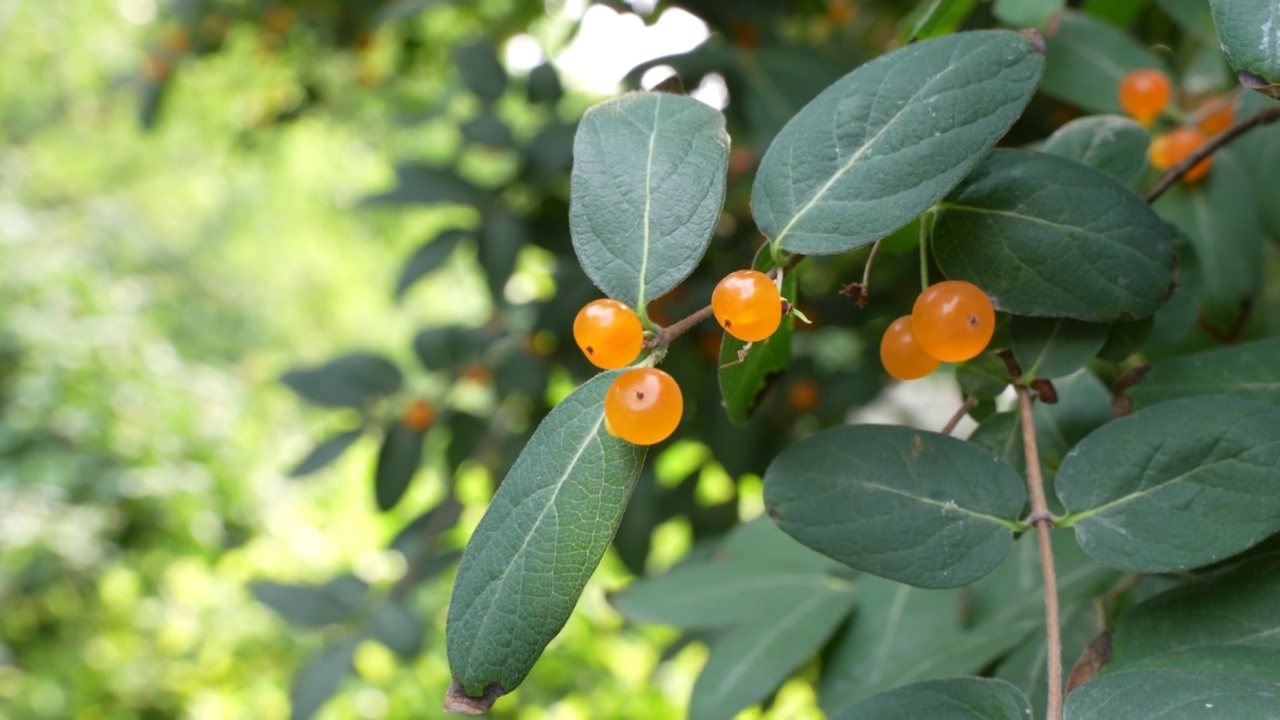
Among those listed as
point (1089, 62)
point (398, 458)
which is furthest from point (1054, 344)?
point (398, 458)

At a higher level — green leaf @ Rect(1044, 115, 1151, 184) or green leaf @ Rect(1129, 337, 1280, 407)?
green leaf @ Rect(1044, 115, 1151, 184)

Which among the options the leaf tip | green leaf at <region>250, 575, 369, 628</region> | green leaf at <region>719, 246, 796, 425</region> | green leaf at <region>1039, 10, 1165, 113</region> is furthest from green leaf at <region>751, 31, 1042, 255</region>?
green leaf at <region>250, 575, 369, 628</region>

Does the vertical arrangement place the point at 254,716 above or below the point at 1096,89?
below

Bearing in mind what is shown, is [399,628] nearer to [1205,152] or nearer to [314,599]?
[314,599]

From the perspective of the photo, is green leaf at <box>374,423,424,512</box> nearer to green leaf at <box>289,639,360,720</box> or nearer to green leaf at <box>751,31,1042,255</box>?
green leaf at <box>289,639,360,720</box>

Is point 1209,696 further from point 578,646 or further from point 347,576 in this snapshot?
point 578,646

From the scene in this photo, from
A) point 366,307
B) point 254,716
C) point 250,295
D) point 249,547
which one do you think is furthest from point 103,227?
point 254,716
